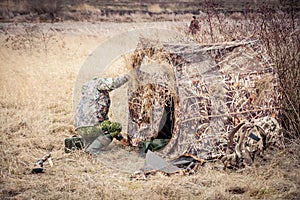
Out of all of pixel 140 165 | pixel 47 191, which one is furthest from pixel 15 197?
pixel 140 165

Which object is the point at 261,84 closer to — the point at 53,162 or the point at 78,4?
the point at 53,162

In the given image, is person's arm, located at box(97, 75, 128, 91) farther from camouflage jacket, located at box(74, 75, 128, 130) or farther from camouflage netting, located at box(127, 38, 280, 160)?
camouflage netting, located at box(127, 38, 280, 160)

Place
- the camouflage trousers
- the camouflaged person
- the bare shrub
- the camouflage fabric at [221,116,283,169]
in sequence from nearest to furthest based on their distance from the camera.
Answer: the camouflage fabric at [221,116,283,169]
the bare shrub
the camouflage trousers
the camouflaged person

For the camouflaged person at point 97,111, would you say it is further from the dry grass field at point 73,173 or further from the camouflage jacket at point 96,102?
the dry grass field at point 73,173

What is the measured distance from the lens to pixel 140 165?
548 cm

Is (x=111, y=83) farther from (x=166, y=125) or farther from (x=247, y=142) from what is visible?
(x=247, y=142)

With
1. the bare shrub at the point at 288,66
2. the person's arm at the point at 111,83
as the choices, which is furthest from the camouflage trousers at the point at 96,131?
the bare shrub at the point at 288,66

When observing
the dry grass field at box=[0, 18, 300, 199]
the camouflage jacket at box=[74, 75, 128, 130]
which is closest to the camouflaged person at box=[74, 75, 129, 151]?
the camouflage jacket at box=[74, 75, 128, 130]

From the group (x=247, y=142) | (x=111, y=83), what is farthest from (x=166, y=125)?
(x=247, y=142)

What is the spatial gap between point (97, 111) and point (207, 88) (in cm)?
177

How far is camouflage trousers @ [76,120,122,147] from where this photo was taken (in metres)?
5.88

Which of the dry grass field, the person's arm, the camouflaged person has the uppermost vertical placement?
the person's arm

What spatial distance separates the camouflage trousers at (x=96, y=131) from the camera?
5.88m

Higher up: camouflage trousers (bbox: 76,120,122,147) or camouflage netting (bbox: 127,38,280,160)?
camouflage netting (bbox: 127,38,280,160)
